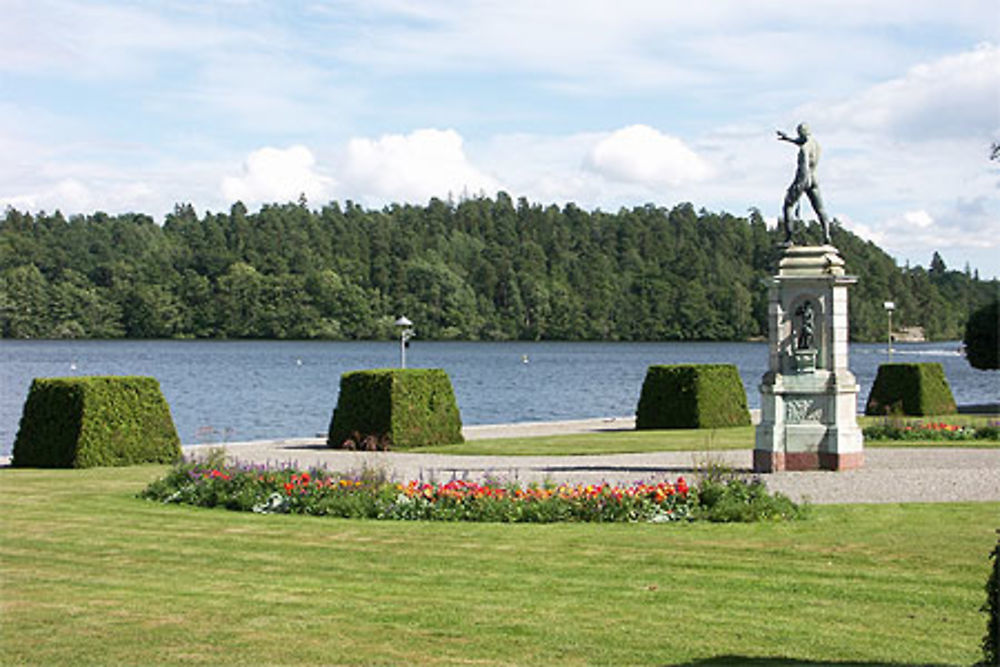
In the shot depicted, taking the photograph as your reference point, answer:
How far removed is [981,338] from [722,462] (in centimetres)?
2766

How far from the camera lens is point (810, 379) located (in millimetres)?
18672

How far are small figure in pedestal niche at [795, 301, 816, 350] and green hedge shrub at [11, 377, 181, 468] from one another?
31.7 feet

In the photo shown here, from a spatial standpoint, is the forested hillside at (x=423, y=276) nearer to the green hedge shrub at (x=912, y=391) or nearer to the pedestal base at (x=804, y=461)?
the green hedge shrub at (x=912, y=391)

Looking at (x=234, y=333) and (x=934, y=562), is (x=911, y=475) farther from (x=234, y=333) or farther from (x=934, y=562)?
(x=234, y=333)

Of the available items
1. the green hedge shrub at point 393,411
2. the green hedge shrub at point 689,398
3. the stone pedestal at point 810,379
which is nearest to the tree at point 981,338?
the green hedge shrub at point 689,398

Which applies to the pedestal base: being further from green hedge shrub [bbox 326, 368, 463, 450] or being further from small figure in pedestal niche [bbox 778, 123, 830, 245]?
green hedge shrub [bbox 326, 368, 463, 450]

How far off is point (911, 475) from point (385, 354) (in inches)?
3831

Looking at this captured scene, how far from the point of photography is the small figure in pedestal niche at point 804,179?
18922mm

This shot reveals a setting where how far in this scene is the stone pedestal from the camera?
18594 mm

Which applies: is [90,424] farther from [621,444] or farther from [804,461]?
[804,461]

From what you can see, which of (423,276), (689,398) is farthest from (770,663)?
(423,276)

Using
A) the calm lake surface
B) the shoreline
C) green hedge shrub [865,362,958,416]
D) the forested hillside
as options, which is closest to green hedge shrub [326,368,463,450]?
the shoreline

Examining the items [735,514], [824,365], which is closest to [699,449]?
[824,365]

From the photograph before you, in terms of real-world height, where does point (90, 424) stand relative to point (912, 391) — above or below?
above
